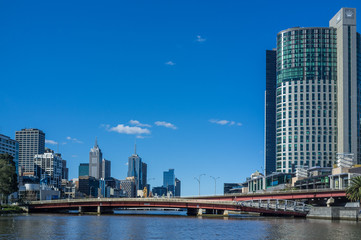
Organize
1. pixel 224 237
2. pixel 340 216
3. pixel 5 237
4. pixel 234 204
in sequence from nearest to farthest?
pixel 5 237, pixel 224 237, pixel 340 216, pixel 234 204

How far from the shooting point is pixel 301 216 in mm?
172500

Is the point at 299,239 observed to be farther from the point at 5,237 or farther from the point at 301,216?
the point at 301,216

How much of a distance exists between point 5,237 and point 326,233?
56.1m

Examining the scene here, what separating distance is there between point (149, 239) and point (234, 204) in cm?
9812

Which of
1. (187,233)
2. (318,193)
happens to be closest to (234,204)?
(318,193)

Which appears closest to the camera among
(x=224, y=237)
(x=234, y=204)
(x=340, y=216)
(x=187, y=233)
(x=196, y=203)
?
(x=224, y=237)

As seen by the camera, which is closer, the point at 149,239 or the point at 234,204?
the point at 149,239

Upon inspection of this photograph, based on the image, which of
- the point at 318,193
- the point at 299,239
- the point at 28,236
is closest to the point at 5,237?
the point at 28,236

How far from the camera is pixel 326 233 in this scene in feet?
332

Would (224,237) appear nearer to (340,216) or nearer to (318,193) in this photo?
(340,216)

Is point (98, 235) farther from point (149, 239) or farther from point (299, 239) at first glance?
point (299, 239)

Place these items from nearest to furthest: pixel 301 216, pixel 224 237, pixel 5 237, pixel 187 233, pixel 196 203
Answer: pixel 5 237 < pixel 224 237 < pixel 187 233 < pixel 301 216 < pixel 196 203

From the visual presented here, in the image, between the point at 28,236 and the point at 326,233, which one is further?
the point at 326,233

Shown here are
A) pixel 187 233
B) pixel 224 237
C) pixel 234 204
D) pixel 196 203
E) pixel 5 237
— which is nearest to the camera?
pixel 5 237
